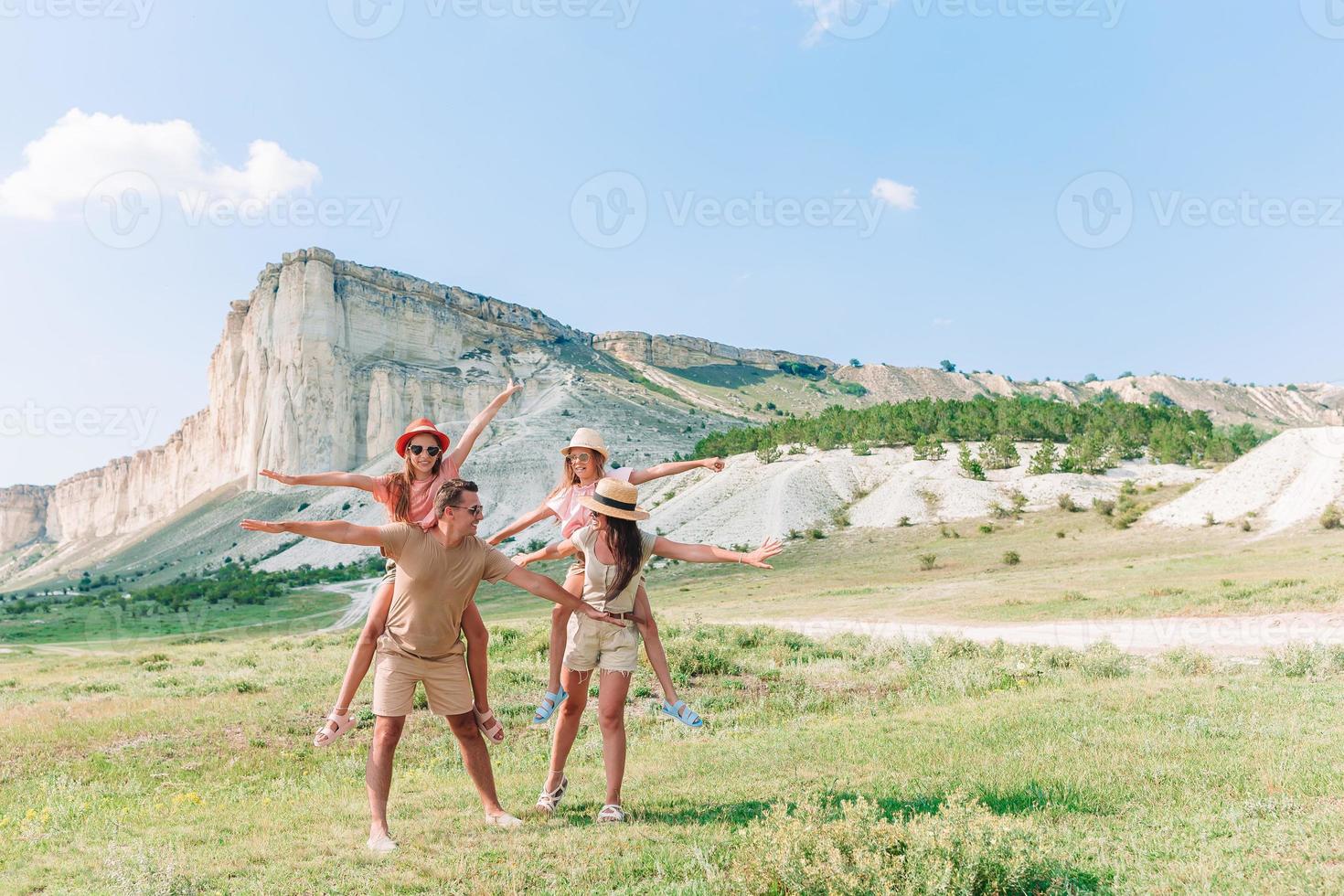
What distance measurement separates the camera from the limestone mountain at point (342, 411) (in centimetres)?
8794

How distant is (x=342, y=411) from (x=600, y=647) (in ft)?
340

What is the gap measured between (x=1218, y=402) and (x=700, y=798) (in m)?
232

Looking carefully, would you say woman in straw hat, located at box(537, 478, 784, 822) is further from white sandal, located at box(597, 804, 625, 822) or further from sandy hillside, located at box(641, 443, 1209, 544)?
sandy hillside, located at box(641, 443, 1209, 544)

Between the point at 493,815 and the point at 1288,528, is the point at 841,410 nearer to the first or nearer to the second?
the point at 1288,528

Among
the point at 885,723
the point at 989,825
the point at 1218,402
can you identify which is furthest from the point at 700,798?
the point at 1218,402

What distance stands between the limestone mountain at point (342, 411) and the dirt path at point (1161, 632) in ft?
182

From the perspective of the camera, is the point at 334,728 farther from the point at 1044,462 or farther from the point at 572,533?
the point at 1044,462

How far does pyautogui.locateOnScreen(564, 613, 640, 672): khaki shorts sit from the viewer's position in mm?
5793

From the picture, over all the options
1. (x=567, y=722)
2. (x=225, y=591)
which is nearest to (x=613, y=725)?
(x=567, y=722)

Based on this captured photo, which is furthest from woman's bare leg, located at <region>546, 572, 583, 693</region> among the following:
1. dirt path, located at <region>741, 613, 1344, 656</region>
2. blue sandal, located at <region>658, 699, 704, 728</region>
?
dirt path, located at <region>741, 613, 1344, 656</region>

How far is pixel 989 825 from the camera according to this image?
4301 mm

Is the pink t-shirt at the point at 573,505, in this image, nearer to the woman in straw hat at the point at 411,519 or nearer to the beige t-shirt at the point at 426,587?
the woman in straw hat at the point at 411,519

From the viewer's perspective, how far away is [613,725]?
5762mm

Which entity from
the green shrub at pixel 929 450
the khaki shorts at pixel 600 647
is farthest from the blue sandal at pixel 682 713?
the green shrub at pixel 929 450
